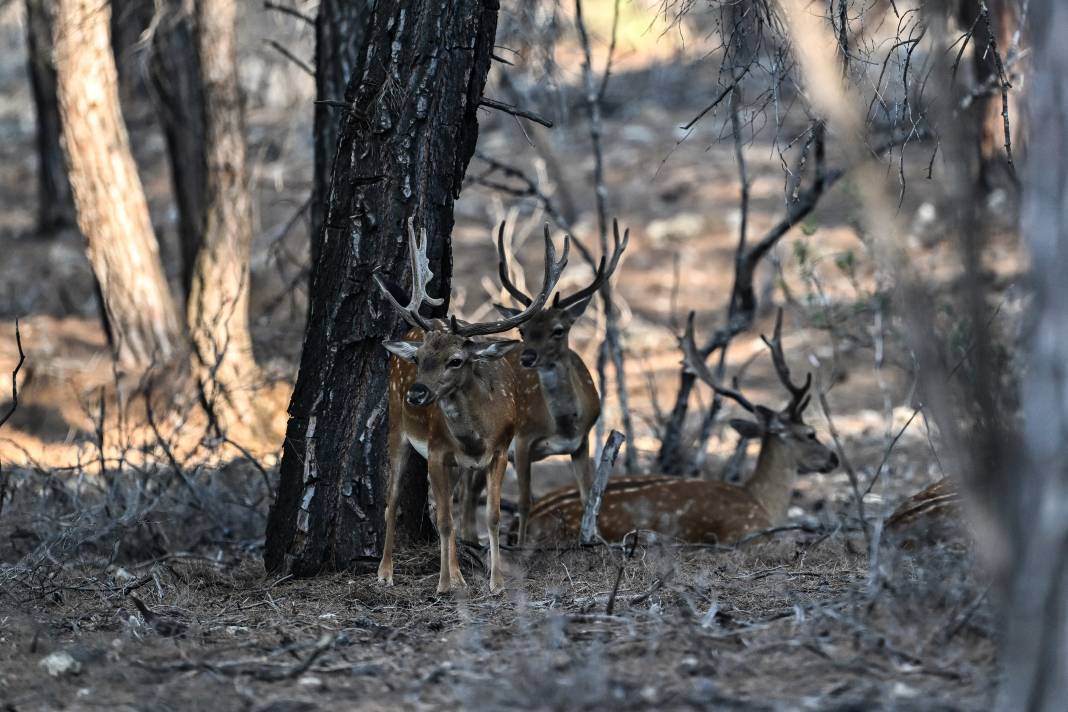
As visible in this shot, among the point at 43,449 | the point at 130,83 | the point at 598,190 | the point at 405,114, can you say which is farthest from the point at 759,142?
the point at 405,114

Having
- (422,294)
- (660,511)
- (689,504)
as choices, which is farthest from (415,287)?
(689,504)

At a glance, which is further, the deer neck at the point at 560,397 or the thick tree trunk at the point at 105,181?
the thick tree trunk at the point at 105,181

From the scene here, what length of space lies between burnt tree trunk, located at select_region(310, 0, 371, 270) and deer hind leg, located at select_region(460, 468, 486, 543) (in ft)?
6.20

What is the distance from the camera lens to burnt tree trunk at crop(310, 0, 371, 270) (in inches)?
365

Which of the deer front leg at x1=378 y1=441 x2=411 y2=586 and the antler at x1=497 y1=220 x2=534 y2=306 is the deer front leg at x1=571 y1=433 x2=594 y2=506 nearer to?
the antler at x1=497 y1=220 x2=534 y2=306

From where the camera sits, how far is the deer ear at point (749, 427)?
10.2m

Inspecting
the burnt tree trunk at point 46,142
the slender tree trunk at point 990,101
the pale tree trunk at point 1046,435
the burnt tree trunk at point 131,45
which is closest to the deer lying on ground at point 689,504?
the slender tree trunk at point 990,101

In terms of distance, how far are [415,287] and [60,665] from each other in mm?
2499

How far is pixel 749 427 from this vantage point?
10281 mm

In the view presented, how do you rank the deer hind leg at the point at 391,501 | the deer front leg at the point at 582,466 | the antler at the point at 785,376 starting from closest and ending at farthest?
the deer hind leg at the point at 391,501 → the deer front leg at the point at 582,466 → the antler at the point at 785,376

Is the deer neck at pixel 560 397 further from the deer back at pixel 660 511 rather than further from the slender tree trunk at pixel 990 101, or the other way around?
the slender tree trunk at pixel 990 101

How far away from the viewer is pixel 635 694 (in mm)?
4598

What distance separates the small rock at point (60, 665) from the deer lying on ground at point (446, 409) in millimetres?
1868

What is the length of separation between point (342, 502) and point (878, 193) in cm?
383
